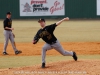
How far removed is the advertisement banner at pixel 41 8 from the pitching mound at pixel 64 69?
29.1 m

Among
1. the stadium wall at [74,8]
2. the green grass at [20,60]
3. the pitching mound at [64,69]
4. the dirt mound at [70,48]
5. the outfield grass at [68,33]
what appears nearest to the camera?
the pitching mound at [64,69]

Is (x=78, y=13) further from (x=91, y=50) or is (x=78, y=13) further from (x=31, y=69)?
(x=31, y=69)

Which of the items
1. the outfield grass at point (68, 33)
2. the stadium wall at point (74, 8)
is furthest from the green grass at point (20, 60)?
the stadium wall at point (74, 8)

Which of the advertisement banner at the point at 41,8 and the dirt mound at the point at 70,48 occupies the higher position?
the advertisement banner at the point at 41,8

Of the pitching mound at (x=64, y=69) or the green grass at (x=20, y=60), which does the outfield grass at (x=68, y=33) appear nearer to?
the green grass at (x=20, y=60)

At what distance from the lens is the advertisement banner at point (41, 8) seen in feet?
129

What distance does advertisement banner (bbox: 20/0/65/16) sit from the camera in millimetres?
39219

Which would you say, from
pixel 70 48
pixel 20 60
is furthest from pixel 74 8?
pixel 20 60

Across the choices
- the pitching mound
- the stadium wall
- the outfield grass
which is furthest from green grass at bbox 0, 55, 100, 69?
the stadium wall

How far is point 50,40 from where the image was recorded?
398 inches

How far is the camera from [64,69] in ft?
30.9

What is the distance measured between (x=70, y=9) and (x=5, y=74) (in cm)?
3045

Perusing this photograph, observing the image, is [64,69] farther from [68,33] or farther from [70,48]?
[68,33]

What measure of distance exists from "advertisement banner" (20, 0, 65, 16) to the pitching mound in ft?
95.6
